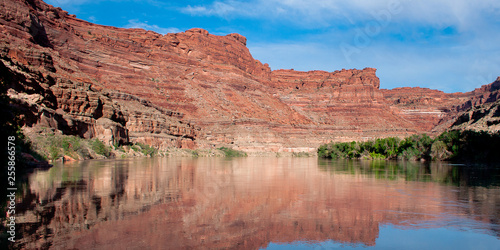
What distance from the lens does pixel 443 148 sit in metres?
39.4

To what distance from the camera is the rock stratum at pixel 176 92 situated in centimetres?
4012

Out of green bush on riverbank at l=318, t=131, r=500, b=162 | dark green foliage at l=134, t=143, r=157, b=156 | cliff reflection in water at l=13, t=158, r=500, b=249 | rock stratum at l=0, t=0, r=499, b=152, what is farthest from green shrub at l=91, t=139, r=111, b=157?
green bush on riverbank at l=318, t=131, r=500, b=162

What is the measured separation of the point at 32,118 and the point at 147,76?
256ft

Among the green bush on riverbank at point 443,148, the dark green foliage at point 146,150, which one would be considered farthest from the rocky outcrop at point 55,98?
the green bush on riverbank at point 443,148

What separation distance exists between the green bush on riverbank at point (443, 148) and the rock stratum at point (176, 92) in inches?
→ 1327

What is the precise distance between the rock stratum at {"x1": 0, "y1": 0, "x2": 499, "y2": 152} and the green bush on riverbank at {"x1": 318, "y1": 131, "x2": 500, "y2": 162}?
111ft

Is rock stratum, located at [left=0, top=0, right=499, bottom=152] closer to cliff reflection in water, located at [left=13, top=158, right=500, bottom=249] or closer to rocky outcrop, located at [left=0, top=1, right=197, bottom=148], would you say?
rocky outcrop, located at [left=0, top=1, right=197, bottom=148]

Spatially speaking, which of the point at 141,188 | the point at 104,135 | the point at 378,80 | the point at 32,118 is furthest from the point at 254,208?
the point at 378,80

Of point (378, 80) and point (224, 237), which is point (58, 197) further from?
point (378, 80)

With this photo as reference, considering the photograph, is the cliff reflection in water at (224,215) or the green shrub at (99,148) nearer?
the cliff reflection in water at (224,215)

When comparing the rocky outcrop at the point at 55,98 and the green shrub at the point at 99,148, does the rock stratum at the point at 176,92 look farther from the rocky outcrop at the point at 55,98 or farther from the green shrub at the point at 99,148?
the green shrub at the point at 99,148

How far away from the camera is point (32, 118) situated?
26594 millimetres

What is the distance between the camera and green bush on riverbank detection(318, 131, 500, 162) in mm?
34250

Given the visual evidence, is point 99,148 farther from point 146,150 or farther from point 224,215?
point 224,215
